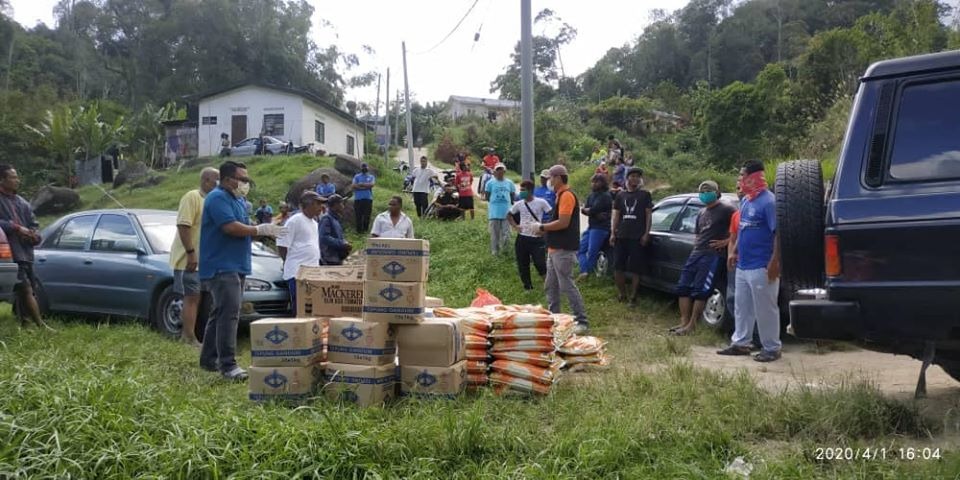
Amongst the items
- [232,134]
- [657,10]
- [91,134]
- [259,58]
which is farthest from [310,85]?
[657,10]

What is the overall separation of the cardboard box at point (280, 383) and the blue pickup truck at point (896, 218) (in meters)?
3.23

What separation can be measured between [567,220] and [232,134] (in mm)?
35182

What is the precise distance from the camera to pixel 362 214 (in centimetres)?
1638

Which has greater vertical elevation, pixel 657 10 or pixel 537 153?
pixel 657 10

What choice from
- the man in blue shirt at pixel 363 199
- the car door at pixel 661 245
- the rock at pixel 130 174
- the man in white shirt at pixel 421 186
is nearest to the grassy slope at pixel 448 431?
the car door at pixel 661 245

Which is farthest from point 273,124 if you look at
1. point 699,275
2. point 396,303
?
point 396,303

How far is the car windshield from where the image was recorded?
326 inches

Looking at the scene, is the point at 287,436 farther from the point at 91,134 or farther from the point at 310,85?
the point at 310,85

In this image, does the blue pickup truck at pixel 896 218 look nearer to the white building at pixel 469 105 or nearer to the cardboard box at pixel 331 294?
the cardboard box at pixel 331 294

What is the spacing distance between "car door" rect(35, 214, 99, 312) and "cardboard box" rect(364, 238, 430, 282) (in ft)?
16.3

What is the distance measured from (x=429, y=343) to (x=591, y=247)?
5.78 m

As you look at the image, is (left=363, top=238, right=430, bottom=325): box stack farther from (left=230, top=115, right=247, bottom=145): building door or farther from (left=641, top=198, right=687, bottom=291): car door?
(left=230, top=115, right=247, bottom=145): building door

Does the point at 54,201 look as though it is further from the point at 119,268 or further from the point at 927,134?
the point at 927,134

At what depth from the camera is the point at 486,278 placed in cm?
1109
